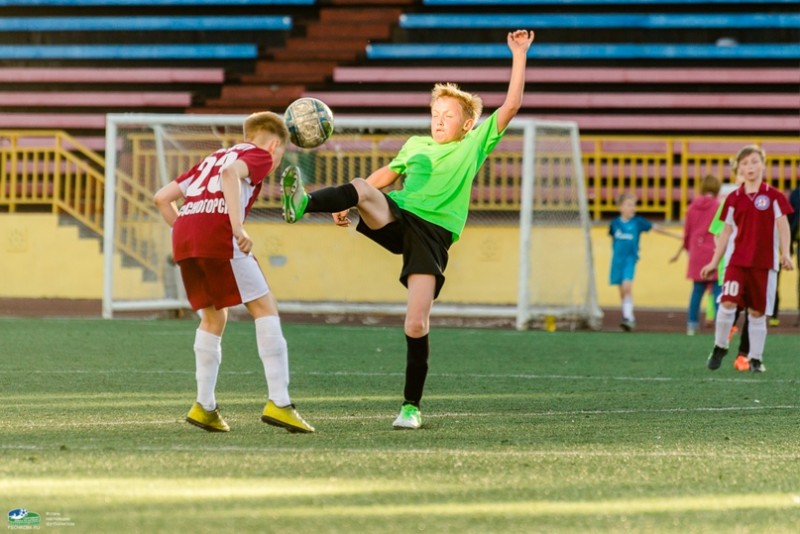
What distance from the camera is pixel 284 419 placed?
523 centimetres

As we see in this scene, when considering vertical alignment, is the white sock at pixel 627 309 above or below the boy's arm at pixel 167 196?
below

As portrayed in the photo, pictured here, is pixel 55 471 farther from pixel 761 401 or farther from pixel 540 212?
pixel 540 212

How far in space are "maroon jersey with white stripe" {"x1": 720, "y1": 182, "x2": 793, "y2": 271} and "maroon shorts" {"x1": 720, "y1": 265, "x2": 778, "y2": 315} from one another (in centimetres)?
5

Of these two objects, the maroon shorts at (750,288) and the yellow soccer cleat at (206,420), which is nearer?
the yellow soccer cleat at (206,420)

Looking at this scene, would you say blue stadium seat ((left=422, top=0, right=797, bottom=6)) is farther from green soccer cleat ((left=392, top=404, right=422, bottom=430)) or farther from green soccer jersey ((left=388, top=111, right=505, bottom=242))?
green soccer cleat ((left=392, top=404, right=422, bottom=430))

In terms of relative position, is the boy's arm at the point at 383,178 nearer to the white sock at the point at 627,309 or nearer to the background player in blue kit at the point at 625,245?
the white sock at the point at 627,309

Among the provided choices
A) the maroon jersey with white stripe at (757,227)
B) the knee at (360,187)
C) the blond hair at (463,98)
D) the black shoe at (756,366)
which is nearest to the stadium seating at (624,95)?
the maroon jersey with white stripe at (757,227)

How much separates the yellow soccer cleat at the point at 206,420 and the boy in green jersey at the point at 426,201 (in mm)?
676

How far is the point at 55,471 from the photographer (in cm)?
415

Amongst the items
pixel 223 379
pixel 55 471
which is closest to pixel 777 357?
pixel 223 379

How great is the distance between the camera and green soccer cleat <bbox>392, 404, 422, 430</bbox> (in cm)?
544

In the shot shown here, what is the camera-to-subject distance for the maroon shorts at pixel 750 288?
8781 mm

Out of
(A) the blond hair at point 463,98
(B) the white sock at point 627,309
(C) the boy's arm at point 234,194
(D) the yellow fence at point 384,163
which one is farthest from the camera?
(D) the yellow fence at point 384,163

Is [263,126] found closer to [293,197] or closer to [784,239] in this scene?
[293,197]
